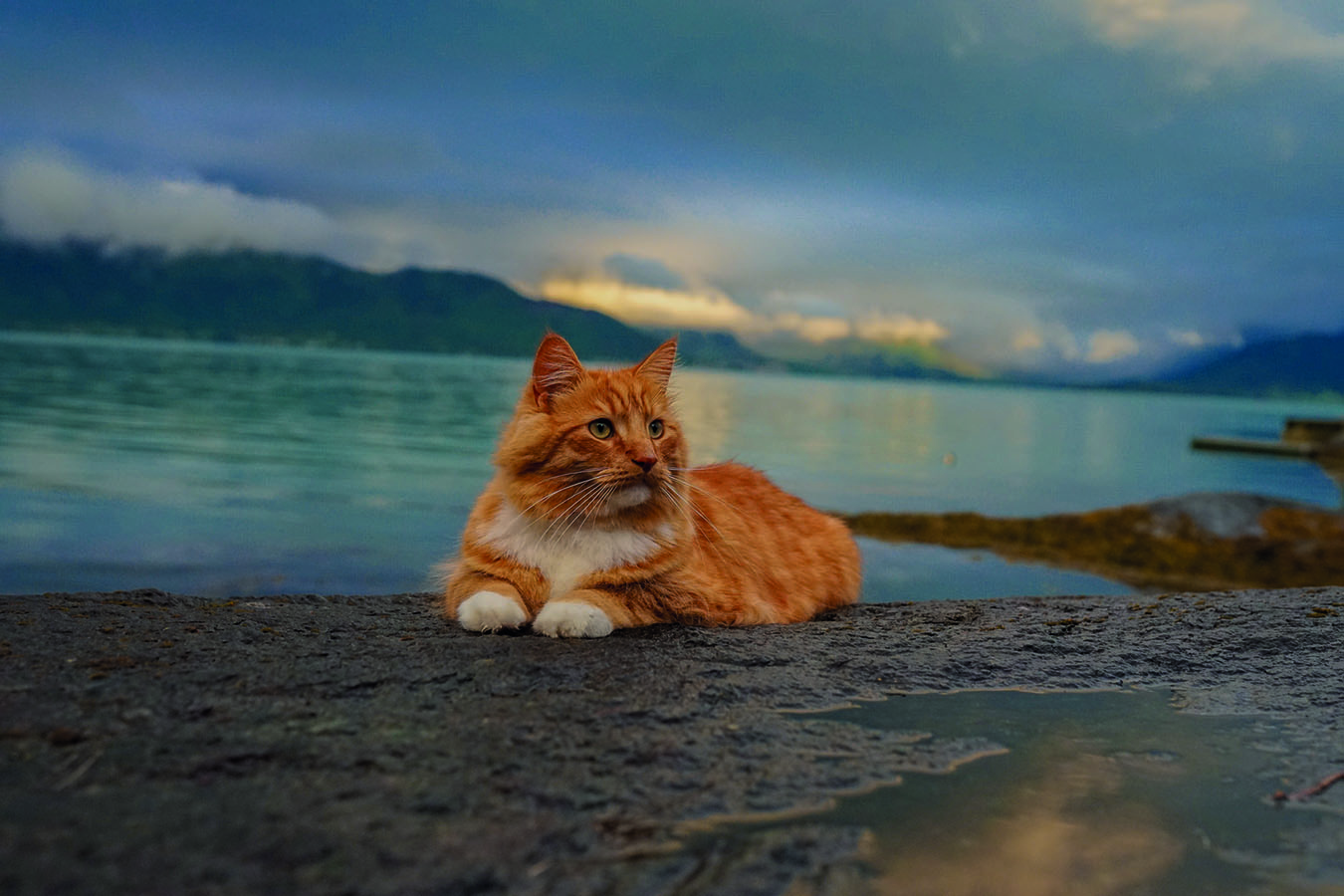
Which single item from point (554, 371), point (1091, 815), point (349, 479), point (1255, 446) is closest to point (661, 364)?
point (554, 371)

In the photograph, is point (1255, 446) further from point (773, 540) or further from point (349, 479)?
point (773, 540)

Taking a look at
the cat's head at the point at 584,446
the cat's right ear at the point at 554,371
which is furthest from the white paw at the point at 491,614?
the cat's right ear at the point at 554,371

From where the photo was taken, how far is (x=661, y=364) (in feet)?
15.9

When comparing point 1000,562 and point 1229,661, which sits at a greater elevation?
point 1229,661

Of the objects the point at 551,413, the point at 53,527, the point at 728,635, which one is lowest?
the point at 53,527

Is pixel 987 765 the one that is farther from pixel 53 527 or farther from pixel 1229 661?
pixel 53 527

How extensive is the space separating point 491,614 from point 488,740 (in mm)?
1541

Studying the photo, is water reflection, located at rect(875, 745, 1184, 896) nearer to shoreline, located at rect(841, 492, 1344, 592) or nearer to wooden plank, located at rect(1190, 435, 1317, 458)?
shoreline, located at rect(841, 492, 1344, 592)

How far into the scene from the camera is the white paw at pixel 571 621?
4.07m

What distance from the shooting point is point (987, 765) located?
2.71 m

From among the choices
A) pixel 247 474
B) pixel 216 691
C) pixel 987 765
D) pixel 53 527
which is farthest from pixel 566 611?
pixel 247 474

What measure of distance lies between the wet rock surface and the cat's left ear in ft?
4.19

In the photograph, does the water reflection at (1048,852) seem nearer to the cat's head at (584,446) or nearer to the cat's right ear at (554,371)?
the cat's head at (584,446)

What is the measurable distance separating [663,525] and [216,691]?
218 centimetres
